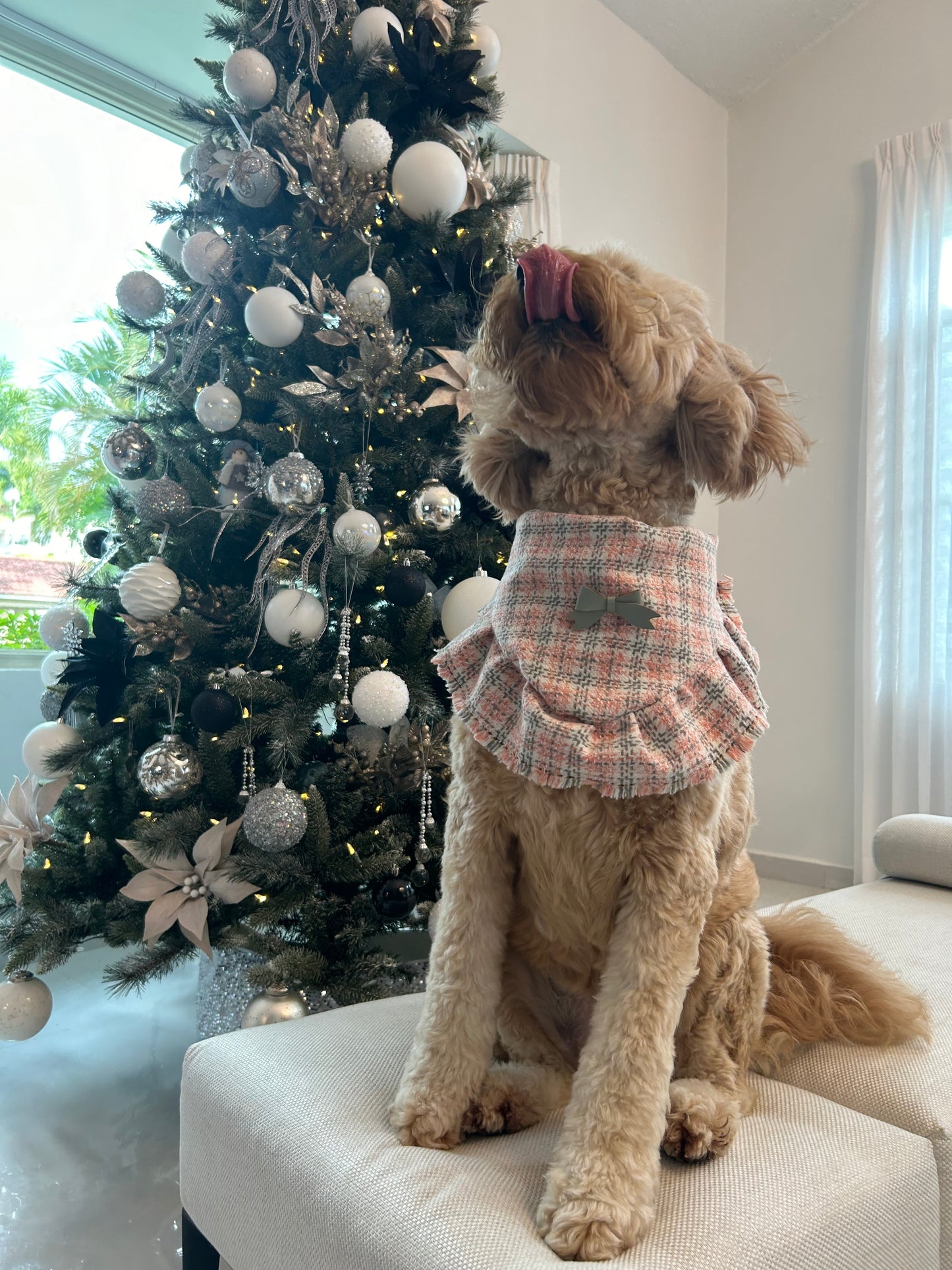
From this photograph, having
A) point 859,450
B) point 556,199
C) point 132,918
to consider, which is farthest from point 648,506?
point 859,450

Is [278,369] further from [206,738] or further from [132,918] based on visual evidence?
[132,918]

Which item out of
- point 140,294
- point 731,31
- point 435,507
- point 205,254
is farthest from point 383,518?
point 731,31

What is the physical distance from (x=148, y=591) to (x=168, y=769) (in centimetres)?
33

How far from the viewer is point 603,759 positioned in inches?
34.4

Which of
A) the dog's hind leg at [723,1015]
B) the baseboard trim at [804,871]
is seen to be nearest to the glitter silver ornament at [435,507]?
the dog's hind leg at [723,1015]

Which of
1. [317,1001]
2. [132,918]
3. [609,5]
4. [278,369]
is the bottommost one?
A: [317,1001]

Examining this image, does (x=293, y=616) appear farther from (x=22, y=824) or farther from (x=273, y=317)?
(x=22, y=824)

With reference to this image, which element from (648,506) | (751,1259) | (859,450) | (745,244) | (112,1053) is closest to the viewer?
(751,1259)

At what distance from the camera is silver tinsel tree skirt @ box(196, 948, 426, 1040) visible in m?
1.76

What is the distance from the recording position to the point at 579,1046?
1.08 meters

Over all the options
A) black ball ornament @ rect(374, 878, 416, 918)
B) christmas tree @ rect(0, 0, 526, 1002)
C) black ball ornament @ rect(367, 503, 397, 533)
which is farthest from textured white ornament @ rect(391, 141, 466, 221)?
black ball ornament @ rect(374, 878, 416, 918)

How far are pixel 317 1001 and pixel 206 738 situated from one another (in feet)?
1.75

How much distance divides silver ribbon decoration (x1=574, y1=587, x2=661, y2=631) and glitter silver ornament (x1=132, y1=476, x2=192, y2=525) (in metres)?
1.05

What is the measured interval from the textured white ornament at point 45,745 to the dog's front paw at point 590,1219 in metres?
1.33
